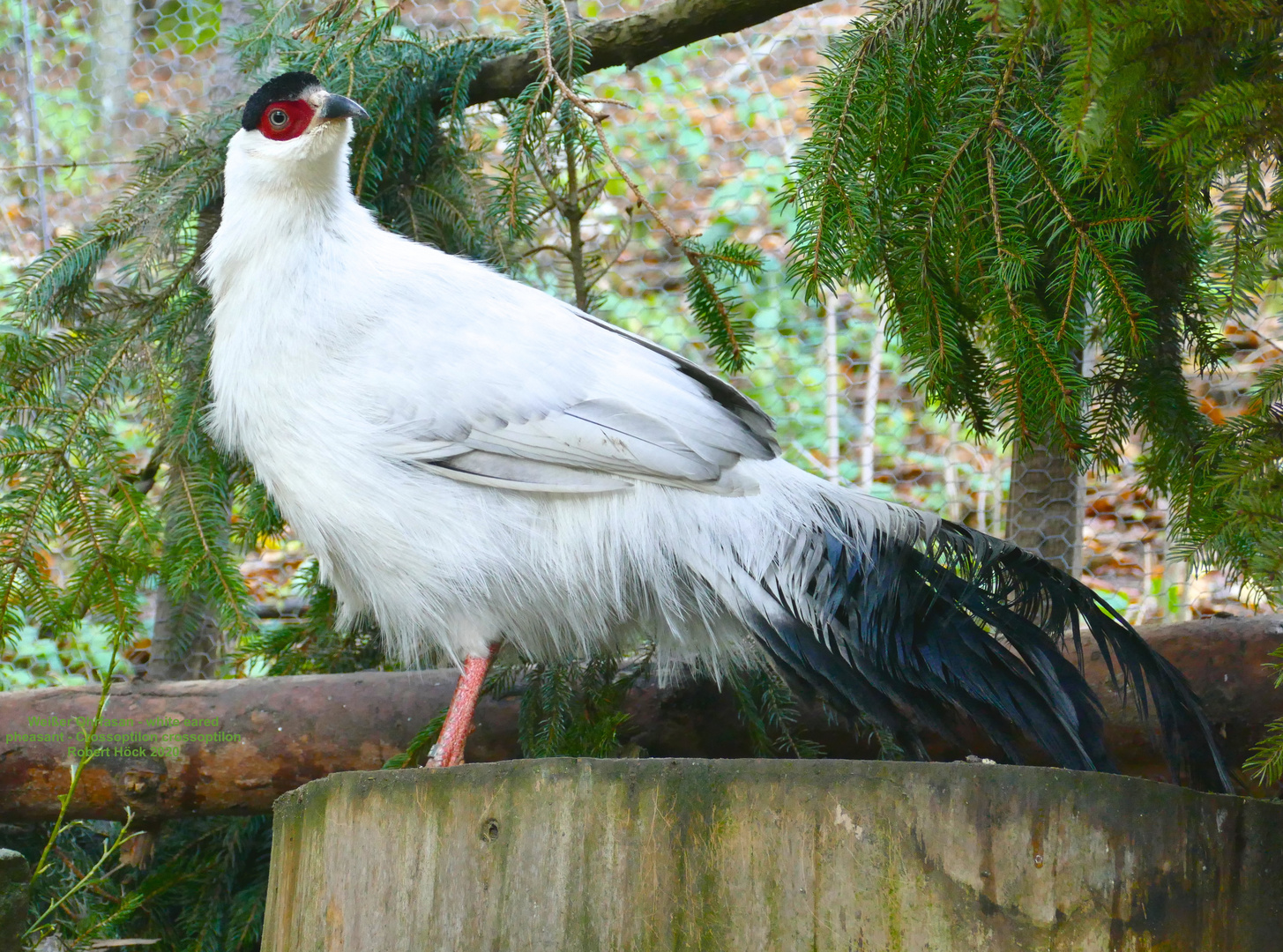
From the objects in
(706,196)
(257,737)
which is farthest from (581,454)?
(706,196)

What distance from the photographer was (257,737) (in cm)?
280

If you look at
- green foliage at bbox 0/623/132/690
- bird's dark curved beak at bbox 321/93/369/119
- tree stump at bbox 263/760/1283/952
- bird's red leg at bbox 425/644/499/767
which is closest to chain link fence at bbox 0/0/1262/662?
green foliage at bbox 0/623/132/690

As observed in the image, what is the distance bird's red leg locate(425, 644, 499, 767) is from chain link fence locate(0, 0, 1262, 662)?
2374 mm

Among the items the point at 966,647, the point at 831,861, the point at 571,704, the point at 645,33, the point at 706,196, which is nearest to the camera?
the point at 831,861

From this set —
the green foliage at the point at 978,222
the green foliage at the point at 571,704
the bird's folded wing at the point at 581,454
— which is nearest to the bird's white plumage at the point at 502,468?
the bird's folded wing at the point at 581,454

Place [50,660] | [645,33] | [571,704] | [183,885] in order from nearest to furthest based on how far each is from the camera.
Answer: [571,704] < [183,885] < [645,33] < [50,660]

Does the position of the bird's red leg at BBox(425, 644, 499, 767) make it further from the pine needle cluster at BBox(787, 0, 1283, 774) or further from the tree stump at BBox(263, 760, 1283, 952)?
the pine needle cluster at BBox(787, 0, 1283, 774)

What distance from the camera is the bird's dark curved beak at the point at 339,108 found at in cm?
256

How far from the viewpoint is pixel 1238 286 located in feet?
6.79

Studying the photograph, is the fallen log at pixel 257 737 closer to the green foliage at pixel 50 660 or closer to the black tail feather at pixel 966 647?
the black tail feather at pixel 966 647

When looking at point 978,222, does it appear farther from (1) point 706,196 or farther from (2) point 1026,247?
(1) point 706,196

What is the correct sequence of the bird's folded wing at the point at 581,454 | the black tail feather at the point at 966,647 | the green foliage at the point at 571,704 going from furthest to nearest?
1. the green foliage at the point at 571,704
2. the bird's folded wing at the point at 581,454
3. the black tail feather at the point at 966,647

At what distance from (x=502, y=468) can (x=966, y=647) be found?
0.94m

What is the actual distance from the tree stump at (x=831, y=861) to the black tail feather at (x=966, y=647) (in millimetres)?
450
